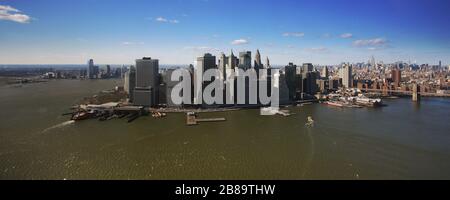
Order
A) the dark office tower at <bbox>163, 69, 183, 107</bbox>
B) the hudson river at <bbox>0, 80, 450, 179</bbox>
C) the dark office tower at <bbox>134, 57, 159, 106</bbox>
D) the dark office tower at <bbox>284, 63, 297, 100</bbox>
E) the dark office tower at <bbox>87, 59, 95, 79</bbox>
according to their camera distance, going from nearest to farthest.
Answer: the hudson river at <bbox>0, 80, 450, 179</bbox>, the dark office tower at <bbox>163, 69, 183, 107</bbox>, the dark office tower at <bbox>134, 57, 159, 106</bbox>, the dark office tower at <bbox>284, 63, 297, 100</bbox>, the dark office tower at <bbox>87, 59, 95, 79</bbox>

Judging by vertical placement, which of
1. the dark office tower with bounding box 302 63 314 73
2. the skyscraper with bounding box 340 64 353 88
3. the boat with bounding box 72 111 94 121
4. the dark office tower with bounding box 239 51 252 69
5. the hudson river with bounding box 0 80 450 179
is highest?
the dark office tower with bounding box 239 51 252 69

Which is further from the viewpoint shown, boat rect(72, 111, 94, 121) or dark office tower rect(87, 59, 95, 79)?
dark office tower rect(87, 59, 95, 79)

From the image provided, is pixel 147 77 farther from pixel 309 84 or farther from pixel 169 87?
pixel 309 84

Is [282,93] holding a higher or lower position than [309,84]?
lower

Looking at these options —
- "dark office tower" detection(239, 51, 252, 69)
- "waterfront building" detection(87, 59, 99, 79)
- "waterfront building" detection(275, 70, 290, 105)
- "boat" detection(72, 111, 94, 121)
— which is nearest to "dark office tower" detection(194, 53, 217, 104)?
"waterfront building" detection(275, 70, 290, 105)

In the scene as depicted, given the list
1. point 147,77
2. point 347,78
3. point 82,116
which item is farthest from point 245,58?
point 82,116

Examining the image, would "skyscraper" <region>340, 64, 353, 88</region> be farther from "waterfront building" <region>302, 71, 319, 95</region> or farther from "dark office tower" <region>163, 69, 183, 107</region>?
"dark office tower" <region>163, 69, 183, 107</region>

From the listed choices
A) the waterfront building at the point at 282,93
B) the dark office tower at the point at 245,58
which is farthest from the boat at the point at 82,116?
the dark office tower at the point at 245,58
